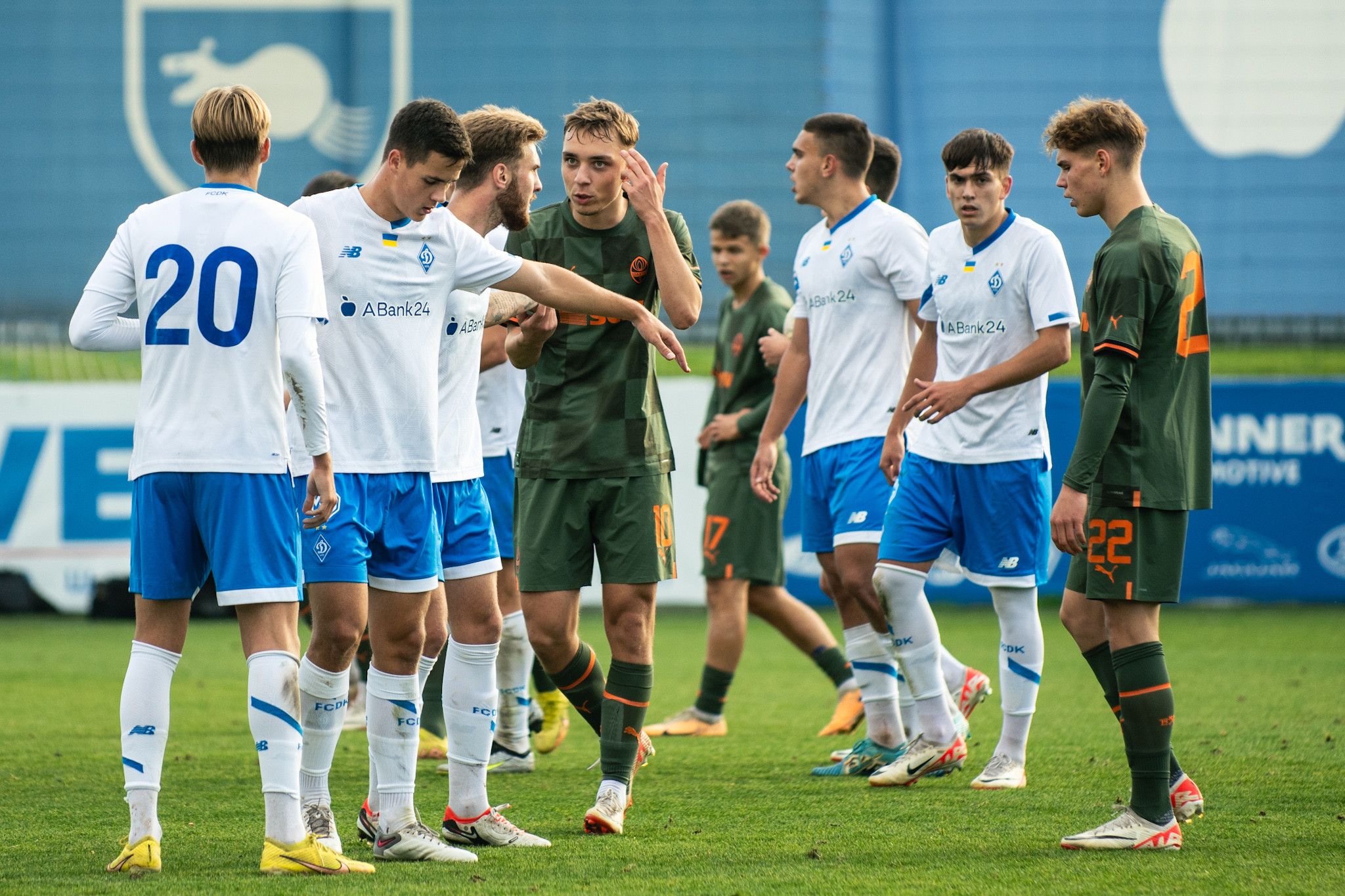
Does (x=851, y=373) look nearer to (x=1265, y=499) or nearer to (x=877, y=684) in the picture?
(x=877, y=684)

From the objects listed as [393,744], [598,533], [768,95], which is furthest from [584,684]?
[768,95]

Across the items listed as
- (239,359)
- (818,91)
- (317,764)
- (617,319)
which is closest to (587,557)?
(617,319)

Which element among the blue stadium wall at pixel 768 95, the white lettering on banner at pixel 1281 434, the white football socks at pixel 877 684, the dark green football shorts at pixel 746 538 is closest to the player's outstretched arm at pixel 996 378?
the white football socks at pixel 877 684

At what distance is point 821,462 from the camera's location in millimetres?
6031

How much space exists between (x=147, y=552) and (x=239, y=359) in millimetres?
532

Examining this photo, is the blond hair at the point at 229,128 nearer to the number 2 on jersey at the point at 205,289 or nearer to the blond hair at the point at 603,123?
the number 2 on jersey at the point at 205,289

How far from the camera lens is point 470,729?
426 centimetres

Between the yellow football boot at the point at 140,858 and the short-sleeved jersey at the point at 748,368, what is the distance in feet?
12.9

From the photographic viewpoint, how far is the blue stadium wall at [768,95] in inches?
587

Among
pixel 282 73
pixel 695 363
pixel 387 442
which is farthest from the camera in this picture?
pixel 282 73

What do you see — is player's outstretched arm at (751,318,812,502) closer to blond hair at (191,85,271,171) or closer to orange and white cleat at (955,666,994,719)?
orange and white cleat at (955,666,994,719)

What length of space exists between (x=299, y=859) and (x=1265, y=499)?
9.81m

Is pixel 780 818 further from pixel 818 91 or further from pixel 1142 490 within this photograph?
pixel 818 91

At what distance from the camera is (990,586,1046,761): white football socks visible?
17.5 ft
